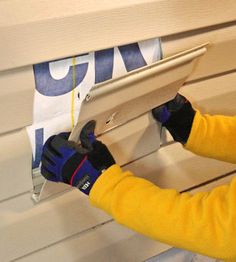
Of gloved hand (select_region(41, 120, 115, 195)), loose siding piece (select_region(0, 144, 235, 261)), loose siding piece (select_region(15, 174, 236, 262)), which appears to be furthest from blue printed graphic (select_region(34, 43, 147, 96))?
loose siding piece (select_region(15, 174, 236, 262))

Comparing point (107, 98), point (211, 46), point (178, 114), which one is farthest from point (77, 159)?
point (211, 46)

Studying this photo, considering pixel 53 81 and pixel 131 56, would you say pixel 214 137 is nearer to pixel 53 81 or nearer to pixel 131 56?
pixel 131 56

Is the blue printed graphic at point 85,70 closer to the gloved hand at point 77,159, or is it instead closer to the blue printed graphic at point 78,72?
the blue printed graphic at point 78,72

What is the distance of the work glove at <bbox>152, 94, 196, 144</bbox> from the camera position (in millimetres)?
1201

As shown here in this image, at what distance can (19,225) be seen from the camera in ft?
3.77

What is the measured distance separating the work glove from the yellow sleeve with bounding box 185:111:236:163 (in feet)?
0.06

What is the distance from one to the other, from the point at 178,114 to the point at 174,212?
13.8 inches

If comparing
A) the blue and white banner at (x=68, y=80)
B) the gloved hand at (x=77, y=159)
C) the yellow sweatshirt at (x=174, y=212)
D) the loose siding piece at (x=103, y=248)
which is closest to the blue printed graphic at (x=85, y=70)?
the blue and white banner at (x=68, y=80)

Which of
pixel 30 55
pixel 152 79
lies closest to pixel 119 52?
pixel 152 79

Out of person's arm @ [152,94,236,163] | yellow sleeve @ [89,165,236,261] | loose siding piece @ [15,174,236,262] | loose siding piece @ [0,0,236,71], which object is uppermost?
loose siding piece @ [0,0,236,71]

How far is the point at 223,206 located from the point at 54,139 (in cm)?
40

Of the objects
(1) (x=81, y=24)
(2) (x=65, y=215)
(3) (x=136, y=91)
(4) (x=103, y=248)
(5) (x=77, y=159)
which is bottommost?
(4) (x=103, y=248)

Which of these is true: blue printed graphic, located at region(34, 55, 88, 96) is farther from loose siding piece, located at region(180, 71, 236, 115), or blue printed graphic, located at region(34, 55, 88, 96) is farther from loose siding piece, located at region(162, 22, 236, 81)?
loose siding piece, located at region(180, 71, 236, 115)

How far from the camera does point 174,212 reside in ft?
3.09
